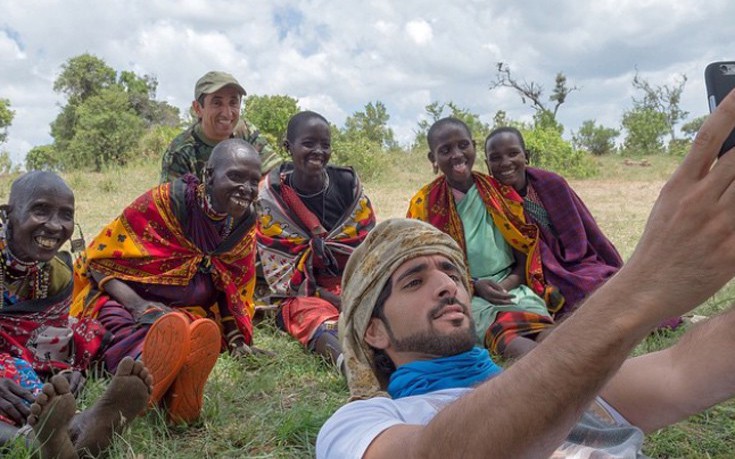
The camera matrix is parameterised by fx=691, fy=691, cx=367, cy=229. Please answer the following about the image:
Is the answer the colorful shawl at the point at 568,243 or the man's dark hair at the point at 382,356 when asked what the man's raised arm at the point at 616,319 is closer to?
the man's dark hair at the point at 382,356

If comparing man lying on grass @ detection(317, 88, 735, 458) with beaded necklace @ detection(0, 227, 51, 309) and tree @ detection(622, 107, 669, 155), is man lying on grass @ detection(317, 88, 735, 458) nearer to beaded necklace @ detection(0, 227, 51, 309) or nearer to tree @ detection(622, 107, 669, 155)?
beaded necklace @ detection(0, 227, 51, 309)

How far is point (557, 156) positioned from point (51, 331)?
14.9 metres

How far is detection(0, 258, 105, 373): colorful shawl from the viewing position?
2896 mm

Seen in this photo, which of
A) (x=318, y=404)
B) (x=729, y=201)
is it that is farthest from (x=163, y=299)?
(x=729, y=201)

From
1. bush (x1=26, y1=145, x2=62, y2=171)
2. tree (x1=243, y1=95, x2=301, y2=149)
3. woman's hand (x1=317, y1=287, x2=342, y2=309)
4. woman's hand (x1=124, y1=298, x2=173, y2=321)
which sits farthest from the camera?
bush (x1=26, y1=145, x2=62, y2=171)

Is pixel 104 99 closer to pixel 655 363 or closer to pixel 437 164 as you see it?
pixel 437 164

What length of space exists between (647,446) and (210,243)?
8.23ft

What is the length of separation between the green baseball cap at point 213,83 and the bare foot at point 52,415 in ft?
11.3

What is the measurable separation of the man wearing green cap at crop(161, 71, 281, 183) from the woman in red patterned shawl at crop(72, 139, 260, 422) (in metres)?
1.33

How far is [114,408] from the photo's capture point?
2.40m

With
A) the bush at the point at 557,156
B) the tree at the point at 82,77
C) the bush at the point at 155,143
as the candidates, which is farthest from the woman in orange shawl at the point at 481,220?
the tree at the point at 82,77

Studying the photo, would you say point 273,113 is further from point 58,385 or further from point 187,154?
point 58,385

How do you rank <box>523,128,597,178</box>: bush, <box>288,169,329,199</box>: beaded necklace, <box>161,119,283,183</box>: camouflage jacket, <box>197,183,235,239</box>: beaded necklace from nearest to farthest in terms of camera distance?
<box>197,183,235,239</box>: beaded necklace < <box>288,169,329,199</box>: beaded necklace < <box>161,119,283,183</box>: camouflage jacket < <box>523,128,597,178</box>: bush

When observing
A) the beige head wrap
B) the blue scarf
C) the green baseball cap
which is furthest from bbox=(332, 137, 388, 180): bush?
the blue scarf
